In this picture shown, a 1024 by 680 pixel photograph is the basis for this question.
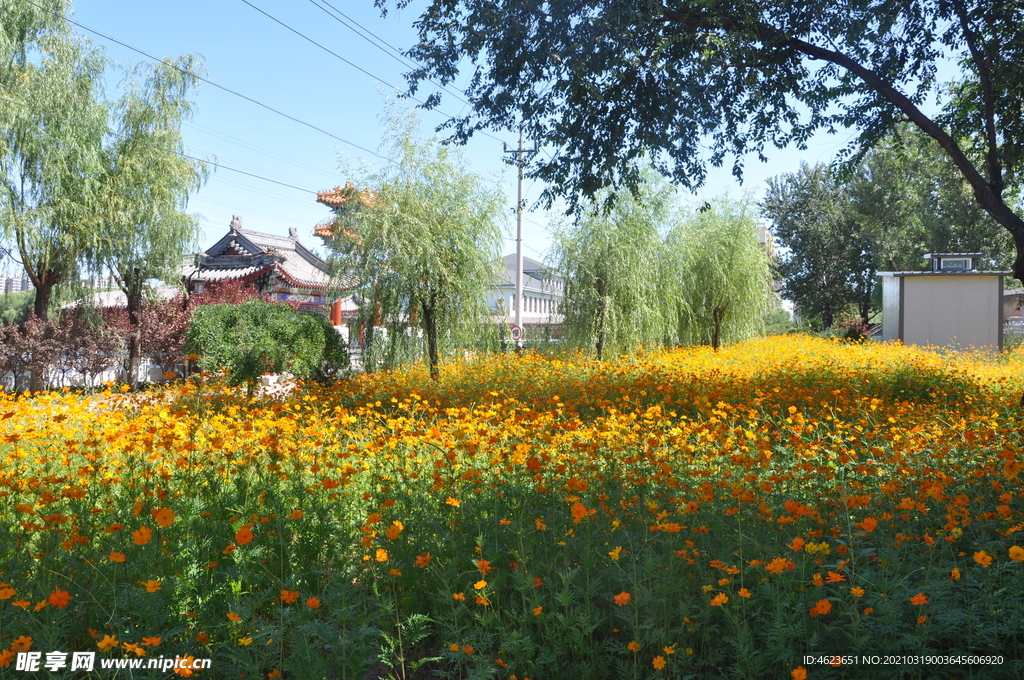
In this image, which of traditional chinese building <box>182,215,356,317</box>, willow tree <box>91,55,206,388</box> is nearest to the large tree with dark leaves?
willow tree <box>91,55,206,388</box>

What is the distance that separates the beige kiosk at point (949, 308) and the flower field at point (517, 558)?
699 inches

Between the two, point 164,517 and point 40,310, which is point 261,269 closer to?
point 40,310

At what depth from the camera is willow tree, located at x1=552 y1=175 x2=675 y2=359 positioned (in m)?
14.6

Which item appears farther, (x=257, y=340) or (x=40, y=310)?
(x=40, y=310)

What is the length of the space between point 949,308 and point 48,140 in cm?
2327

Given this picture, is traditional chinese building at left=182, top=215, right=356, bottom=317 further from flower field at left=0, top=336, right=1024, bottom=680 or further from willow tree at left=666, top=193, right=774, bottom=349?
flower field at left=0, top=336, right=1024, bottom=680

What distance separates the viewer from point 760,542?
10.6ft

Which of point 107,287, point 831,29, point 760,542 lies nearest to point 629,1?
point 831,29

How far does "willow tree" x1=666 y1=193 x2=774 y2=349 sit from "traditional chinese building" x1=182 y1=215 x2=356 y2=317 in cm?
1208

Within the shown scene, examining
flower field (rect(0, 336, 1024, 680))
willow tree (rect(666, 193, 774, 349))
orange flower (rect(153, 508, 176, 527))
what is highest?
willow tree (rect(666, 193, 774, 349))

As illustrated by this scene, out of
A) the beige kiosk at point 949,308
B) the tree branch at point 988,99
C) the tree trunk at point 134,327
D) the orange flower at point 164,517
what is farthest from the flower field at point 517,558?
the beige kiosk at point 949,308

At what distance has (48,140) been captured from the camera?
12.9 m

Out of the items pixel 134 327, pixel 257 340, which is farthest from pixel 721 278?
pixel 134 327

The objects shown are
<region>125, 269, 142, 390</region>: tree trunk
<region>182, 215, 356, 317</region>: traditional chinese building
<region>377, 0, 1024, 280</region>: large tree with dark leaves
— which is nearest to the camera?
<region>377, 0, 1024, 280</region>: large tree with dark leaves
